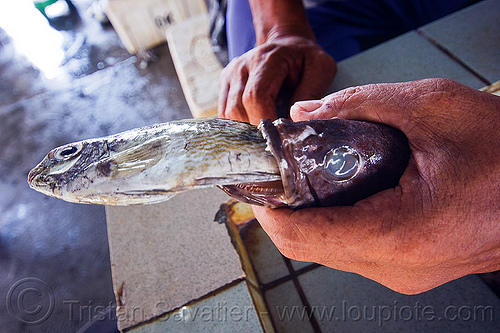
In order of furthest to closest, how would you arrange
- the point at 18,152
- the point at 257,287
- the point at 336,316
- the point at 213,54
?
the point at 18,152 → the point at 213,54 → the point at 257,287 → the point at 336,316

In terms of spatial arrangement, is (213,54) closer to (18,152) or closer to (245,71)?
(245,71)

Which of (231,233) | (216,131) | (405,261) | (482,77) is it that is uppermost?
(216,131)

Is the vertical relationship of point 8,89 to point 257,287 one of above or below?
above

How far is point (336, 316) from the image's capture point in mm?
1641

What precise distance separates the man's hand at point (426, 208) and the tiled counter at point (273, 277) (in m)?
0.65

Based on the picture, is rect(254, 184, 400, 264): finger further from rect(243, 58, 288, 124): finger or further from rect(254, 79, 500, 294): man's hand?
rect(243, 58, 288, 124): finger

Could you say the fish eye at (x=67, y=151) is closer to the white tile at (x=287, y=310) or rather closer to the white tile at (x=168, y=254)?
the white tile at (x=168, y=254)

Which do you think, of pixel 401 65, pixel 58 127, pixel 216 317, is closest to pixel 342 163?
pixel 216 317

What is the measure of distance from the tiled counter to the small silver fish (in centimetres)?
81

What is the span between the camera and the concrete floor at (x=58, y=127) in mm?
2631

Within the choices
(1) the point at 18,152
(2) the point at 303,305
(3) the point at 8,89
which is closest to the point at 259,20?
(2) the point at 303,305

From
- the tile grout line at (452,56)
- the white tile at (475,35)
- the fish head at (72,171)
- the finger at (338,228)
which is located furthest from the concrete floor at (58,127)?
the white tile at (475,35)

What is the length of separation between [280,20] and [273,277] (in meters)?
1.56

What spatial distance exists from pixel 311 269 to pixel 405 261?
3.02 feet
